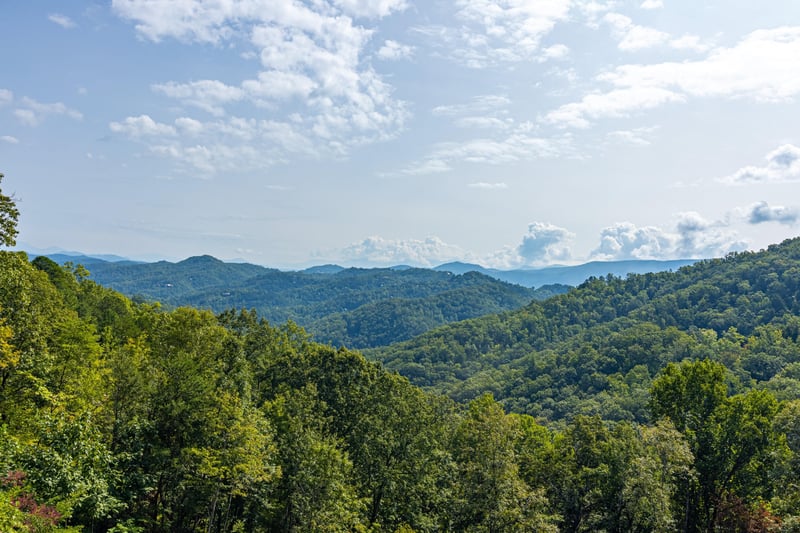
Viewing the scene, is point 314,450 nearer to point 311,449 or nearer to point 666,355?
point 311,449

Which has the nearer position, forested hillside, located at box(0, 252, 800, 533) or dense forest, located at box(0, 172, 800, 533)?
dense forest, located at box(0, 172, 800, 533)

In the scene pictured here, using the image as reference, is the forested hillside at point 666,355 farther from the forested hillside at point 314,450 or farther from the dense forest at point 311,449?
the dense forest at point 311,449

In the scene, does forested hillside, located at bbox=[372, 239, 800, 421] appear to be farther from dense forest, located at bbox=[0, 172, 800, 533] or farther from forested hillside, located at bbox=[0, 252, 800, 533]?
dense forest, located at bbox=[0, 172, 800, 533]

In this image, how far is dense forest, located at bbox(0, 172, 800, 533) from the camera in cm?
2341

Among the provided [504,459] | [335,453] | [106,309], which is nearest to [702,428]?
[504,459]

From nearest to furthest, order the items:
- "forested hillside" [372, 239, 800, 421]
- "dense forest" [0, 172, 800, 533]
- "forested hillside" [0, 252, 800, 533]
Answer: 1. "dense forest" [0, 172, 800, 533]
2. "forested hillside" [0, 252, 800, 533]
3. "forested hillside" [372, 239, 800, 421]

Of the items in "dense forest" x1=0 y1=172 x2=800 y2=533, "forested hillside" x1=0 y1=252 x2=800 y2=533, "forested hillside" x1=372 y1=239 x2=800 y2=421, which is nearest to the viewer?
"dense forest" x1=0 y1=172 x2=800 y2=533

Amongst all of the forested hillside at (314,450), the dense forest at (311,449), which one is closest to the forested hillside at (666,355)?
the forested hillside at (314,450)

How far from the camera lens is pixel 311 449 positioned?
26.4 m

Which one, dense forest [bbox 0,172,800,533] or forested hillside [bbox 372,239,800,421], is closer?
dense forest [bbox 0,172,800,533]

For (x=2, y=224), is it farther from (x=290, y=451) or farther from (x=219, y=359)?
(x=290, y=451)

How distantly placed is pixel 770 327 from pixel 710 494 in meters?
146

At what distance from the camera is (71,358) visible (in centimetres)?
3109

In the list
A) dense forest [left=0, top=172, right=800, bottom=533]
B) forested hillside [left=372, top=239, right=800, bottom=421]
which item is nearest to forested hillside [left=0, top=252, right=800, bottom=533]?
dense forest [left=0, top=172, right=800, bottom=533]
